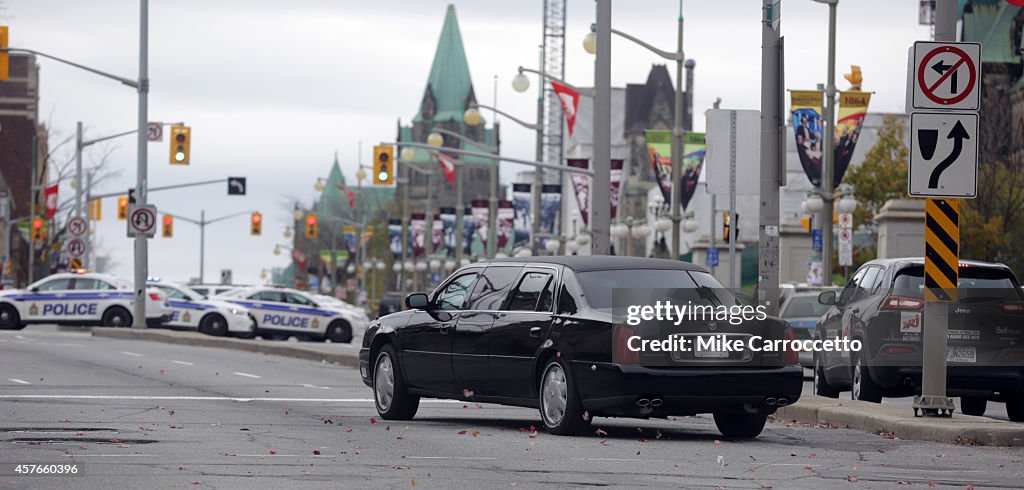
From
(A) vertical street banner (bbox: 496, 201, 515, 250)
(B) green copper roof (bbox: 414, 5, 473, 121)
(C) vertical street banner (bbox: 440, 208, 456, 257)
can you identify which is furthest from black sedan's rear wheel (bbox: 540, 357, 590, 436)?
(B) green copper roof (bbox: 414, 5, 473, 121)

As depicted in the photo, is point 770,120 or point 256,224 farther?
point 256,224

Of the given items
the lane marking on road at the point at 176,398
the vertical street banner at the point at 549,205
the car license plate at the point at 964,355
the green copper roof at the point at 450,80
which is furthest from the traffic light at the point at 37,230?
the green copper roof at the point at 450,80

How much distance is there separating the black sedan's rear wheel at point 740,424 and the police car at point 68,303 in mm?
34488

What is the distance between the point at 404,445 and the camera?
1301 centimetres

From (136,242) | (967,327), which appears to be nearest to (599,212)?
(967,327)

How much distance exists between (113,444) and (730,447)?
4681mm

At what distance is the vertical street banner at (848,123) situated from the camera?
124ft

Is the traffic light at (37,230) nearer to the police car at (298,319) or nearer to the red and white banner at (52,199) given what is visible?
the red and white banner at (52,199)

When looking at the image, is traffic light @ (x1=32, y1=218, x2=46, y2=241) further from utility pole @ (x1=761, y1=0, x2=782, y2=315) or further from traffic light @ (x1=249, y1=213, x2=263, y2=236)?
utility pole @ (x1=761, y1=0, x2=782, y2=315)

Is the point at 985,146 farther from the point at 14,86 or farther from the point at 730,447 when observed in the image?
the point at 14,86

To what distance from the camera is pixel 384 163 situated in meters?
46.7

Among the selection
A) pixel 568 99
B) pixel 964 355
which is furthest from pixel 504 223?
pixel 964 355

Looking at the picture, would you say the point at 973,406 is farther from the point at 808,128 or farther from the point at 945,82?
the point at 808,128

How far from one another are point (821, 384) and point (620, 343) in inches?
319
